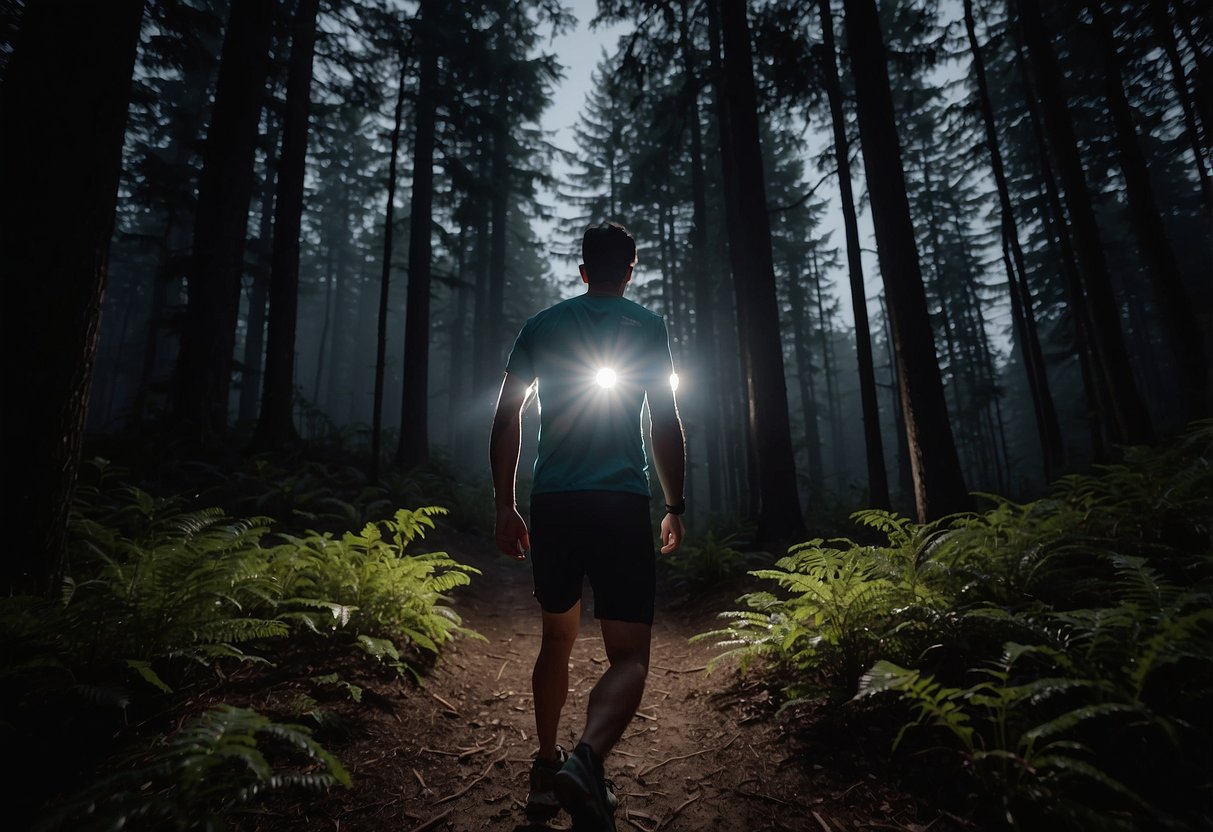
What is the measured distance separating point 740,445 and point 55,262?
18118mm

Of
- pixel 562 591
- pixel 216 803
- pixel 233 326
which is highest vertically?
pixel 233 326

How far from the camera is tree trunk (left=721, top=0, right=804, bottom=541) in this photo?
7.70 metres

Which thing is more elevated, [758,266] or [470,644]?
[758,266]

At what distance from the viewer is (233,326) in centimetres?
948

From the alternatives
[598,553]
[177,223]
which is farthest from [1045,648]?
[177,223]

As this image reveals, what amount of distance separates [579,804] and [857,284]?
985 cm

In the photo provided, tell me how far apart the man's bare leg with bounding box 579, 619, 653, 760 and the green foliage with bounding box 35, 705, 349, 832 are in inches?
36.1

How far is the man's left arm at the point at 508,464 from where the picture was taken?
2518 millimetres

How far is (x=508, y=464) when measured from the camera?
102 inches

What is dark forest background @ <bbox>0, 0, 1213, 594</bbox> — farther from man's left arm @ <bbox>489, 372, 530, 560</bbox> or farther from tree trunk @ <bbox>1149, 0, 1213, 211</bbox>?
man's left arm @ <bbox>489, 372, 530, 560</bbox>

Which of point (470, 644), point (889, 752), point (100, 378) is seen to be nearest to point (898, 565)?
point (889, 752)

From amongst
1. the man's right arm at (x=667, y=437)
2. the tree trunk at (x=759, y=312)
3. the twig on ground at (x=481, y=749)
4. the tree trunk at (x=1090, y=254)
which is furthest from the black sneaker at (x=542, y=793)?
the tree trunk at (x=1090, y=254)

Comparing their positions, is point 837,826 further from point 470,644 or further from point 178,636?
point 470,644

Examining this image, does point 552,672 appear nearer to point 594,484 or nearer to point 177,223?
point 594,484
